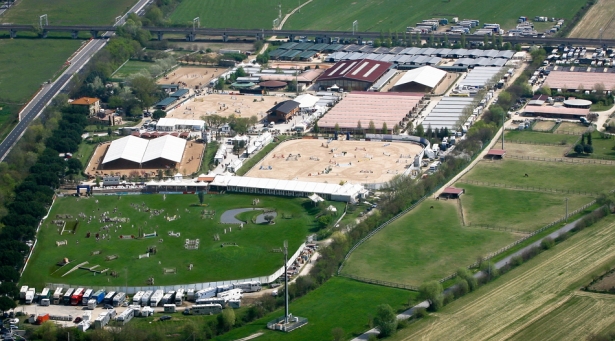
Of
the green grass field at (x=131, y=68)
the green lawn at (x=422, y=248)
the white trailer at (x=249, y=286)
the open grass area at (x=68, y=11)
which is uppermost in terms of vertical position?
the open grass area at (x=68, y=11)

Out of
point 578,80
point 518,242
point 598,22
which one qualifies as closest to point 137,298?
point 518,242

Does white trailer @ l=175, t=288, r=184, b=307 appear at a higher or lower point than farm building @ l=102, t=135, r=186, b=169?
lower

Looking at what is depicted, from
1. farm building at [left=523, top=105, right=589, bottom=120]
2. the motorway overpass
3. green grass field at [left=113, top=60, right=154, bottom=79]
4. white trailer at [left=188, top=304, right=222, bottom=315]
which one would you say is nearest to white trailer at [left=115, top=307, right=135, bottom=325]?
white trailer at [left=188, top=304, right=222, bottom=315]

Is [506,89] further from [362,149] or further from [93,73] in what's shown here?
[93,73]

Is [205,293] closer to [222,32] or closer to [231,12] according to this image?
[222,32]

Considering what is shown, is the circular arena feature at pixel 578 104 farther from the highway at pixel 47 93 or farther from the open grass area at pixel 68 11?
the open grass area at pixel 68 11

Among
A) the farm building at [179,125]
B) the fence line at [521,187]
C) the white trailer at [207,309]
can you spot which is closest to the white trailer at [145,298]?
the white trailer at [207,309]

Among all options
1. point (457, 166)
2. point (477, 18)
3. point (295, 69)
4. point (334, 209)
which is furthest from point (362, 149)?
point (477, 18)

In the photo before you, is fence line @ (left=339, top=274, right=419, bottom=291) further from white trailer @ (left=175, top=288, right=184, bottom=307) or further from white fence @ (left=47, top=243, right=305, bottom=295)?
white trailer @ (left=175, top=288, right=184, bottom=307)
